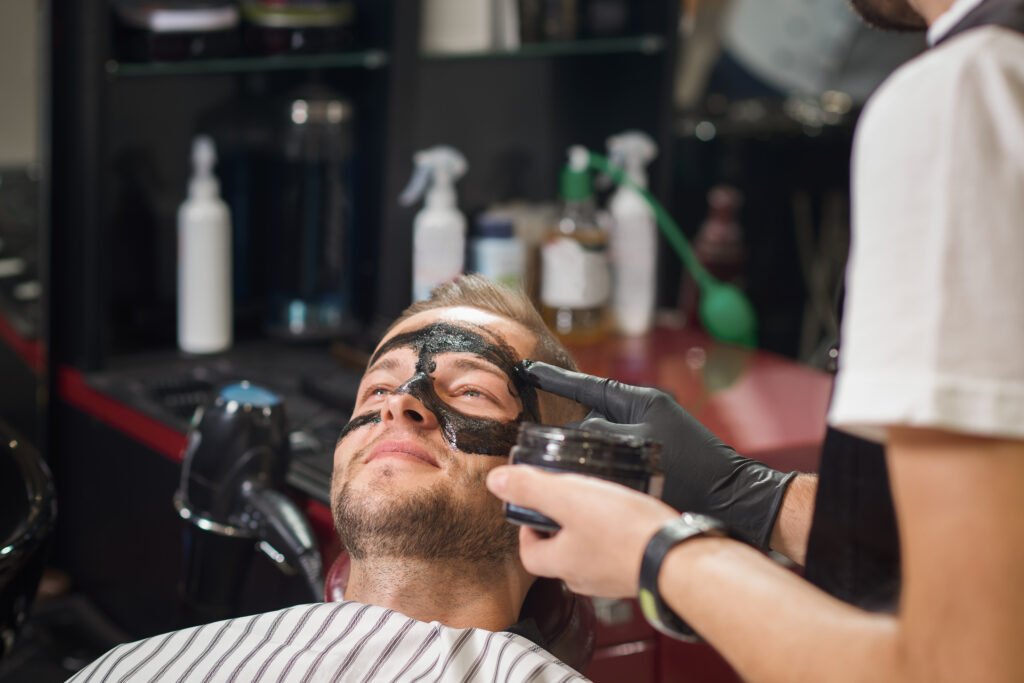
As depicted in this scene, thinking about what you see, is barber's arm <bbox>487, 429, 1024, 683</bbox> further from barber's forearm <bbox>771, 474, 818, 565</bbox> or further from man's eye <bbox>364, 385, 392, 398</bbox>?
man's eye <bbox>364, 385, 392, 398</bbox>

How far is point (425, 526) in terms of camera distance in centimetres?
147

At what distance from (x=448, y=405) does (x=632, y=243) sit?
133 centimetres

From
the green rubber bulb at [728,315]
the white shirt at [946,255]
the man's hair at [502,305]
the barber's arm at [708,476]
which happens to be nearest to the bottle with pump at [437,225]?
the green rubber bulb at [728,315]

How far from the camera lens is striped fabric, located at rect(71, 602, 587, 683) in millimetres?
1377

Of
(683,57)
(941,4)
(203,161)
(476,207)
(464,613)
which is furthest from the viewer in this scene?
(683,57)

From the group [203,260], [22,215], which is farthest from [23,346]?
[203,260]

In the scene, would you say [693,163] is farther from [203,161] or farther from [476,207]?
[203,161]

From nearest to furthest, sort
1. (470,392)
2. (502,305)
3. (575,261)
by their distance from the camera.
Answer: (470,392), (502,305), (575,261)

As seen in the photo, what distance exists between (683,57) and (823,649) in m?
2.72

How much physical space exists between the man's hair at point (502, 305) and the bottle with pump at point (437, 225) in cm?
83

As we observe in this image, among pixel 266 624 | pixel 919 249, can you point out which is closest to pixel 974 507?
pixel 919 249

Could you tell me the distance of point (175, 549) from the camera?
2203 mm

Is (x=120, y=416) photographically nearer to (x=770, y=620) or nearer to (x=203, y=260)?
(x=203, y=260)

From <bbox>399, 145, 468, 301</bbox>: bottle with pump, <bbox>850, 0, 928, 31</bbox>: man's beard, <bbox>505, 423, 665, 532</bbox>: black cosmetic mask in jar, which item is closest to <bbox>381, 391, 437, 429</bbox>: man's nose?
<bbox>505, 423, 665, 532</bbox>: black cosmetic mask in jar
